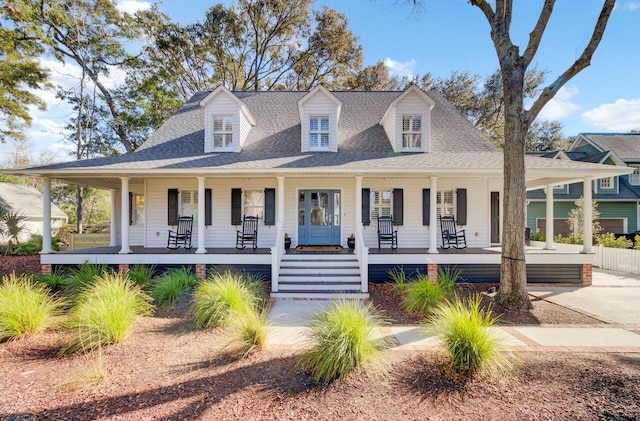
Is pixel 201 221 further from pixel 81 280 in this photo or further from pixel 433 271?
pixel 433 271

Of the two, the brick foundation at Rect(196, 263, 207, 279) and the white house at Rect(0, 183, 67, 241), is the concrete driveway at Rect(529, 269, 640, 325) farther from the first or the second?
the white house at Rect(0, 183, 67, 241)

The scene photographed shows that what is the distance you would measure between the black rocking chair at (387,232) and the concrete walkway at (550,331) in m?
3.57

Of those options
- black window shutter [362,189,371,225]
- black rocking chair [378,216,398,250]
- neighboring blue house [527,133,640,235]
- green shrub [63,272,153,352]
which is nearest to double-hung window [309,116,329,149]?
black window shutter [362,189,371,225]

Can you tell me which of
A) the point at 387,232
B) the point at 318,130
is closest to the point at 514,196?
the point at 387,232

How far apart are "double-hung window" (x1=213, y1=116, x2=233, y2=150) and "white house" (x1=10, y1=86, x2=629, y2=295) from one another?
0.04 meters

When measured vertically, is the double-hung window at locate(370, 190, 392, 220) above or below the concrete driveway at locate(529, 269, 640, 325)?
above

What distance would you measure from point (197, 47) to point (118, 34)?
4.49 metres

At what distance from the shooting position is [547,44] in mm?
7242

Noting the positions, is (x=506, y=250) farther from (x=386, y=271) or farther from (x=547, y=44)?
(x=547, y=44)

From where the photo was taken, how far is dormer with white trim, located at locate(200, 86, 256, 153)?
10617mm

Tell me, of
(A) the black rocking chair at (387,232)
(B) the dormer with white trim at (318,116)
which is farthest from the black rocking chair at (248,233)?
(A) the black rocking chair at (387,232)

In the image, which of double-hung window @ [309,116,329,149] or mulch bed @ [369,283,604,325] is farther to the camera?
double-hung window @ [309,116,329,149]

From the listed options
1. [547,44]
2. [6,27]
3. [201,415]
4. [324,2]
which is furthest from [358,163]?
[6,27]

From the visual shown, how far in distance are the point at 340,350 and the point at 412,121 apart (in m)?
8.96
